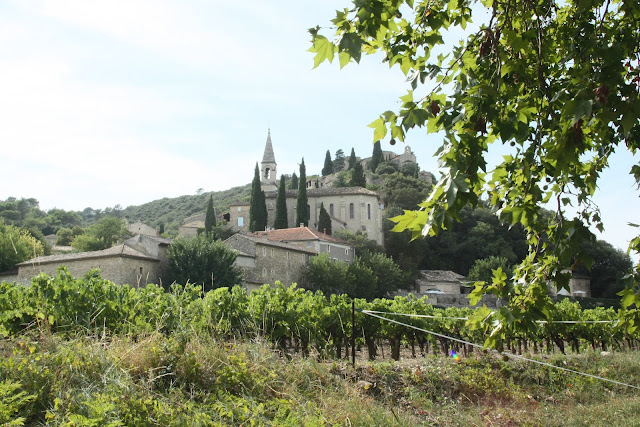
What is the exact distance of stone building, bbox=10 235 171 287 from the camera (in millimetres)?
35344

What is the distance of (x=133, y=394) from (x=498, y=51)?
13.3 ft

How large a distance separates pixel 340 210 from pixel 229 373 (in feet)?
209

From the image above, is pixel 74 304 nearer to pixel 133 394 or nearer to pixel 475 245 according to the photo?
pixel 133 394

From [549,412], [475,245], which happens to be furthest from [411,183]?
[549,412]

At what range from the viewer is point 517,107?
3855 millimetres

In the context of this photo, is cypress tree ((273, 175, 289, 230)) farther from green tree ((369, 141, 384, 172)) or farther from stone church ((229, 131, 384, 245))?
green tree ((369, 141, 384, 172))

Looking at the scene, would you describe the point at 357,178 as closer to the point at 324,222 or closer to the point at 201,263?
the point at 324,222

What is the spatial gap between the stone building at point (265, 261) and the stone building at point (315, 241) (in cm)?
606

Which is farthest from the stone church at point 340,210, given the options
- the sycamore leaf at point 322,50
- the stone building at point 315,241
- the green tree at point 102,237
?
the sycamore leaf at point 322,50

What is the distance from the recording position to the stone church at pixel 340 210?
68.4 meters

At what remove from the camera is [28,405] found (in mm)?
4641

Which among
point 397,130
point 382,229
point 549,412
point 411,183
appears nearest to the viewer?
point 397,130

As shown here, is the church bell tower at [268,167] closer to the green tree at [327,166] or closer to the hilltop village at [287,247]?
the hilltop village at [287,247]

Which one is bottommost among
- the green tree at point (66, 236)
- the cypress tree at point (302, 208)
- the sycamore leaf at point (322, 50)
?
the sycamore leaf at point (322, 50)
